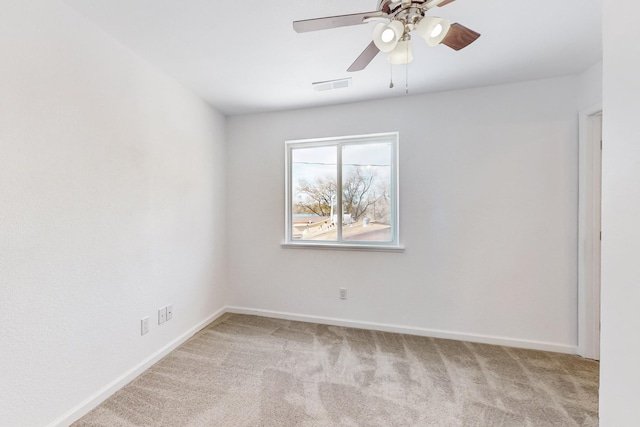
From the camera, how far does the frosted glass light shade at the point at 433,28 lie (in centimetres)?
118

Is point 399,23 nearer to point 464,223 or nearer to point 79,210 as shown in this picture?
point 464,223

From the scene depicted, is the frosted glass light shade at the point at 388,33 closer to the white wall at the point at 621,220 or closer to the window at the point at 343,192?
the white wall at the point at 621,220

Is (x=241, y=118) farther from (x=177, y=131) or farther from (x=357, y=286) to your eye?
(x=357, y=286)

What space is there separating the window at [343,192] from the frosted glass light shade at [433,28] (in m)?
1.51

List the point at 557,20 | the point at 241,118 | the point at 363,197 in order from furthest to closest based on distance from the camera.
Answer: the point at 241,118 < the point at 363,197 < the point at 557,20

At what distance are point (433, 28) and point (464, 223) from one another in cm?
181

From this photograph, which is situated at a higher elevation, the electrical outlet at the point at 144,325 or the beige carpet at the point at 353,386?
the electrical outlet at the point at 144,325

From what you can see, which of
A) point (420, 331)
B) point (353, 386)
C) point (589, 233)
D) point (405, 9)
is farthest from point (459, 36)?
point (420, 331)

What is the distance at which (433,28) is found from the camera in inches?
47.4

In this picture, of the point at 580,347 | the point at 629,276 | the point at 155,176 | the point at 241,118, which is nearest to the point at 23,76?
the point at 155,176

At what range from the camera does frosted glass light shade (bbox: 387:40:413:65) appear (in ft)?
4.50

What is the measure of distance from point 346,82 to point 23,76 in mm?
2056

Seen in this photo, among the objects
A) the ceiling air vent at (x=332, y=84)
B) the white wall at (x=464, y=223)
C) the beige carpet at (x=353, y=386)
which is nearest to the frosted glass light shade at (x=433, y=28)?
the ceiling air vent at (x=332, y=84)

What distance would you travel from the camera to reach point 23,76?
1.36 metres
